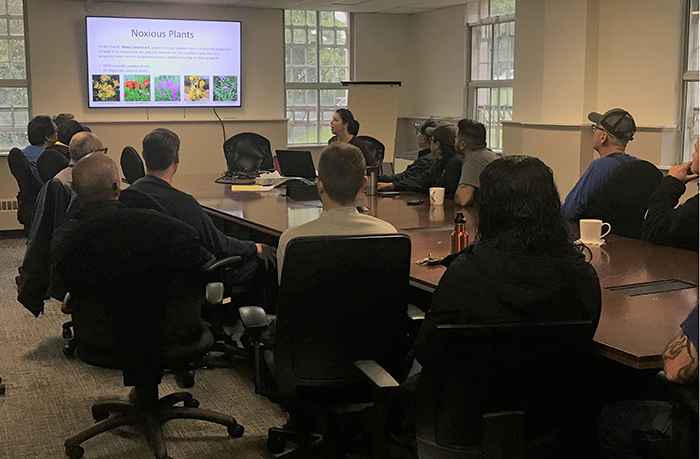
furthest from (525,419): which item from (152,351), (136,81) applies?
(136,81)

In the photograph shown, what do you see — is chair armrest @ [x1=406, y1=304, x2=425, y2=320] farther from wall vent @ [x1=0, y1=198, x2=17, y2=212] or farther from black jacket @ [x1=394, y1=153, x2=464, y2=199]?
wall vent @ [x1=0, y1=198, x2=17, y2=212]

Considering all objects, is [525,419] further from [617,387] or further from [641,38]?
[641,38]

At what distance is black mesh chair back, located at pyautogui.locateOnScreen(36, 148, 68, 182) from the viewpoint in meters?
5.39

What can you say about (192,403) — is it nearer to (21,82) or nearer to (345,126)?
(345,126)

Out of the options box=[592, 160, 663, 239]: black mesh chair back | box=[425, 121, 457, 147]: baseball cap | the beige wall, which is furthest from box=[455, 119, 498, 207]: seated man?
the beige wall

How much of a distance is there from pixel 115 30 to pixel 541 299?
7.75 meters

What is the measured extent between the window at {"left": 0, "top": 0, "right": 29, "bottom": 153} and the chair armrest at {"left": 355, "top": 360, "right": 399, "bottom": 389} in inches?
295

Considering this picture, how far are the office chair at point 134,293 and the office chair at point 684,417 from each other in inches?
67.1

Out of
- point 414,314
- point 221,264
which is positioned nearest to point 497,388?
point 414,314

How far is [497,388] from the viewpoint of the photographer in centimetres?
185

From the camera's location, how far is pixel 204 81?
913 centimetres

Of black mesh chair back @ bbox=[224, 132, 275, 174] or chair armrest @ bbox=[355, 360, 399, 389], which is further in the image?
black mesh chair back @ bbox=[224, 132, 275, 174]

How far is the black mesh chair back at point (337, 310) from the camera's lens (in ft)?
7.37

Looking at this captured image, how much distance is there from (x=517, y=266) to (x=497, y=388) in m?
0.31
